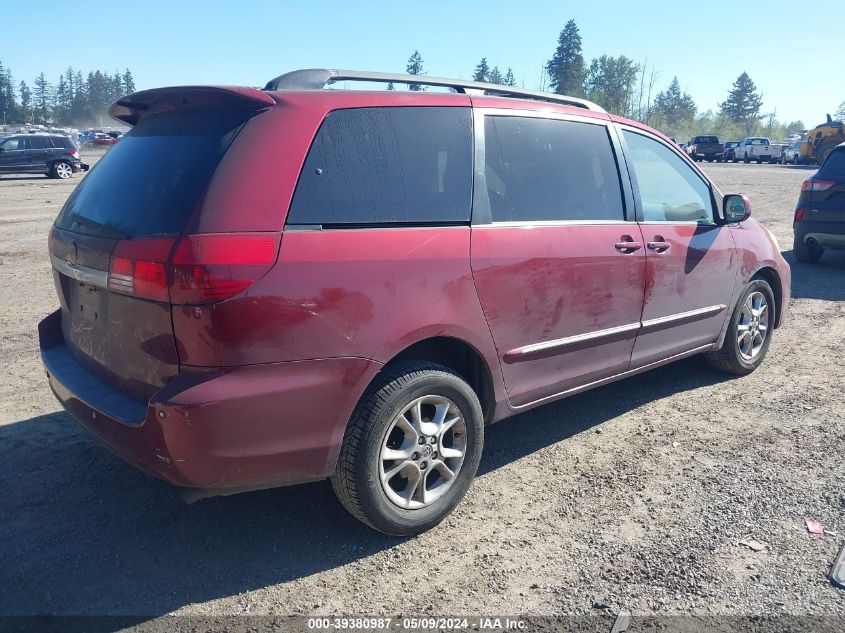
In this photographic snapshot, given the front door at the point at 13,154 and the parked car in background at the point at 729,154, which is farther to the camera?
the parked car in background at the point at 729,154

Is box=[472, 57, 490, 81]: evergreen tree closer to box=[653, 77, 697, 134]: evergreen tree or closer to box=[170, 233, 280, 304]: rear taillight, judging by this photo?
box=[653, 77, 697, 134]: evergreen tree

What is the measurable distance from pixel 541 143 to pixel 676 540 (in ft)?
7.00

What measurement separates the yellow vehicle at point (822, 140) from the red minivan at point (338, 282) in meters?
45.2

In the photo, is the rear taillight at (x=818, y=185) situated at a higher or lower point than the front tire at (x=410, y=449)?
higher

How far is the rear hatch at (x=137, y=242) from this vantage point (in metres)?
2.65

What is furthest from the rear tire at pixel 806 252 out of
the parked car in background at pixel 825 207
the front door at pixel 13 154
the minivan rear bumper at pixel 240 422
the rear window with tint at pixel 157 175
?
the front door at pixel 13 154

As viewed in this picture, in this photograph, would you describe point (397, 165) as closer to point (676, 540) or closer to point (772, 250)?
point (676, 540)

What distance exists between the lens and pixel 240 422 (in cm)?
261

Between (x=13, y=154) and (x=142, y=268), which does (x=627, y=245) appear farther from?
(x=13, y=154)

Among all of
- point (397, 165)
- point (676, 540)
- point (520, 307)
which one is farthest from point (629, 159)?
point (676, 540)

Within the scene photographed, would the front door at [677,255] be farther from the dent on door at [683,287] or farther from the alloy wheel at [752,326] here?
the alloy wheel at [752,326]

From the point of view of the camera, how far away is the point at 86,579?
2.84 m

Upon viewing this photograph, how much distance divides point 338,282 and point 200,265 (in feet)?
1.73

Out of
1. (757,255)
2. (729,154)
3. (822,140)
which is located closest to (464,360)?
(757,255)
